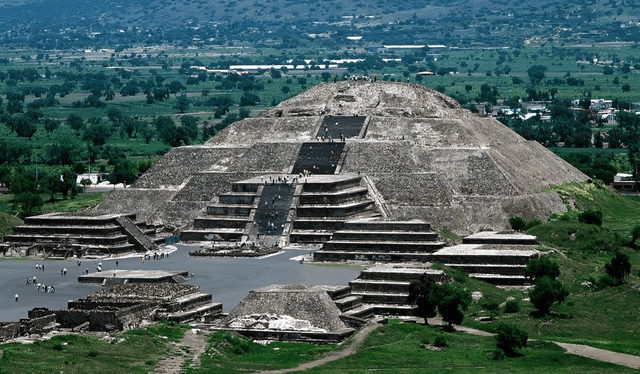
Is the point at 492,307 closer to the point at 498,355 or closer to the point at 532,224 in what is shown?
the point at 498,355

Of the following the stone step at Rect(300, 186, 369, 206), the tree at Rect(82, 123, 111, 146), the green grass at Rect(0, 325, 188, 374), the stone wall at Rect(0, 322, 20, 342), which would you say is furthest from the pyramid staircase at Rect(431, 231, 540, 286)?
the tree at Rect(82, 123, 111, 146)

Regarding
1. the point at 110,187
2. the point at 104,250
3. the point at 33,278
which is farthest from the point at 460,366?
the point at 110,187

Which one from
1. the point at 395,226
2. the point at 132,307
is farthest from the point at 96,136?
the point at 132,307

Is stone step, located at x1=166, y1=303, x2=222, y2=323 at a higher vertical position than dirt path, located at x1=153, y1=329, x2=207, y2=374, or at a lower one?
lower

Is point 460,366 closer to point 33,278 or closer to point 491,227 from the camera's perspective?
point 33,278

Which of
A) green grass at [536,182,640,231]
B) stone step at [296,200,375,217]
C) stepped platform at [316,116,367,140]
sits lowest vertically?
green grass at [536,182,640,231]

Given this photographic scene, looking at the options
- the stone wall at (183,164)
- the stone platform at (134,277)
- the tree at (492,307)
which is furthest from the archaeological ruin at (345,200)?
the stone platform at (134,277)

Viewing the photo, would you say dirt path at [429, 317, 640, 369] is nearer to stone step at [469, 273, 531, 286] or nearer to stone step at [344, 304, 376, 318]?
stone step at [344, 304, 376, 318]
